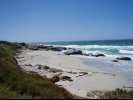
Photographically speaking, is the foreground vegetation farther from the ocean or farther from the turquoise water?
the turquoise water

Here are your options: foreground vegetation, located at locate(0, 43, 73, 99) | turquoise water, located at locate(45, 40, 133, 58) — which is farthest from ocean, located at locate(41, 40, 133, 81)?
foreground vegetation, located at locate(0, 43, 73, 99)

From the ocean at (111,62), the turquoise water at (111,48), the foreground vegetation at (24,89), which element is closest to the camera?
the foreground vegetation at (24,89)

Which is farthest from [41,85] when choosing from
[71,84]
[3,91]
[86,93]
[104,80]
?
[104,80]

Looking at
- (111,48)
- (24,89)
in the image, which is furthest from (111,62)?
(111,48)

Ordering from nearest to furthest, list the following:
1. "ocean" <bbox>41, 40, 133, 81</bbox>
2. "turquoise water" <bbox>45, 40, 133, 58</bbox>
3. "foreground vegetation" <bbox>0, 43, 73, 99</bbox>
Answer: "foreground vegetation" <bbox>0, 43, 73, 99</bbox>
"ocean" <bbox>41, 40, 133, 81</bbox>
"turquoise water" <bbox>45, 40, 133, 58</bbox>

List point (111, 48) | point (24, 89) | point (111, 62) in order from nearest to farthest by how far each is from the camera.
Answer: point (24, 89) < point (111, 62) < point (111, 48)

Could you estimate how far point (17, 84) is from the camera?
1254cm

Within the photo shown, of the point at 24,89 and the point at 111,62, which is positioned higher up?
the point at 24,89

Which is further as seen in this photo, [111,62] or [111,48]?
[111,48]

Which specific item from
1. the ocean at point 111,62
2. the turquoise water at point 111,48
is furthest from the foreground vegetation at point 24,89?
the turquoise water at point 111,48

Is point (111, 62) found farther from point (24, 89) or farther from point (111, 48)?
point (111, 48)

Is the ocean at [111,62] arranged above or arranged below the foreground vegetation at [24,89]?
below

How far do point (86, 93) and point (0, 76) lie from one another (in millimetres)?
5926

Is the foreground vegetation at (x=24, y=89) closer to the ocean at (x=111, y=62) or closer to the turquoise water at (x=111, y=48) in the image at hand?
the ocean at (x=111, y=62)
